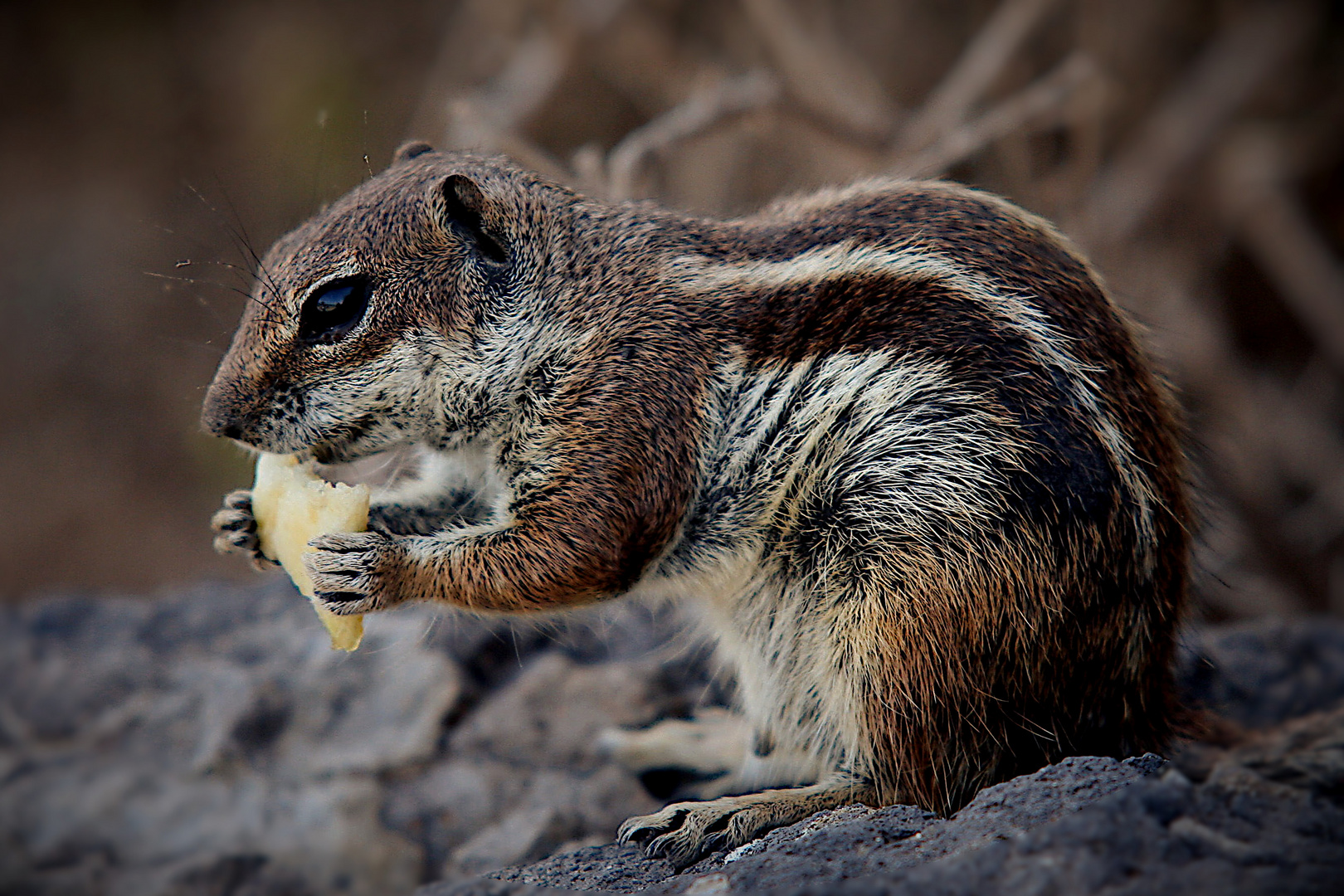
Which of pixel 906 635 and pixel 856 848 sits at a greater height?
pixel 906 635

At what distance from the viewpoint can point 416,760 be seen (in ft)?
10.9

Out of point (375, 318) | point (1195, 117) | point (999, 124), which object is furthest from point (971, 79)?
point (375, 318)

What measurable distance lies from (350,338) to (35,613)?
7.69ft

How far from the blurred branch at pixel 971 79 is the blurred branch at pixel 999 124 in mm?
78

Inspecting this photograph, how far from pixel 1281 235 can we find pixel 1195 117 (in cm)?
75

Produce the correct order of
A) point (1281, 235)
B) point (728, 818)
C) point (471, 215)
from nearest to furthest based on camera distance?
point (728, 818), point (471, 215), point (1281, 235)

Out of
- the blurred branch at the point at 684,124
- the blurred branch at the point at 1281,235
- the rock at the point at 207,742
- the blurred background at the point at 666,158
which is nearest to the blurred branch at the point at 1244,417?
the blurred background at the point at 666,158

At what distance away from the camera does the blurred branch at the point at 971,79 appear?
478cm

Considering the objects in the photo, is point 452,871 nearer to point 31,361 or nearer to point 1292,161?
point 1292,161

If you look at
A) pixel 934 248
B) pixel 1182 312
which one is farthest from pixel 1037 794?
pixel 1182 312

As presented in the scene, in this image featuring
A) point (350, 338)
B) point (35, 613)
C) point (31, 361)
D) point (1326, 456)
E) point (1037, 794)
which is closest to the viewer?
point (1037, 794)

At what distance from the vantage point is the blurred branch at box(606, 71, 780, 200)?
4.00 meters

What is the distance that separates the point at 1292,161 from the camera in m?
5.36

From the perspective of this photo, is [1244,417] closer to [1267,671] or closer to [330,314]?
[1267,671]
